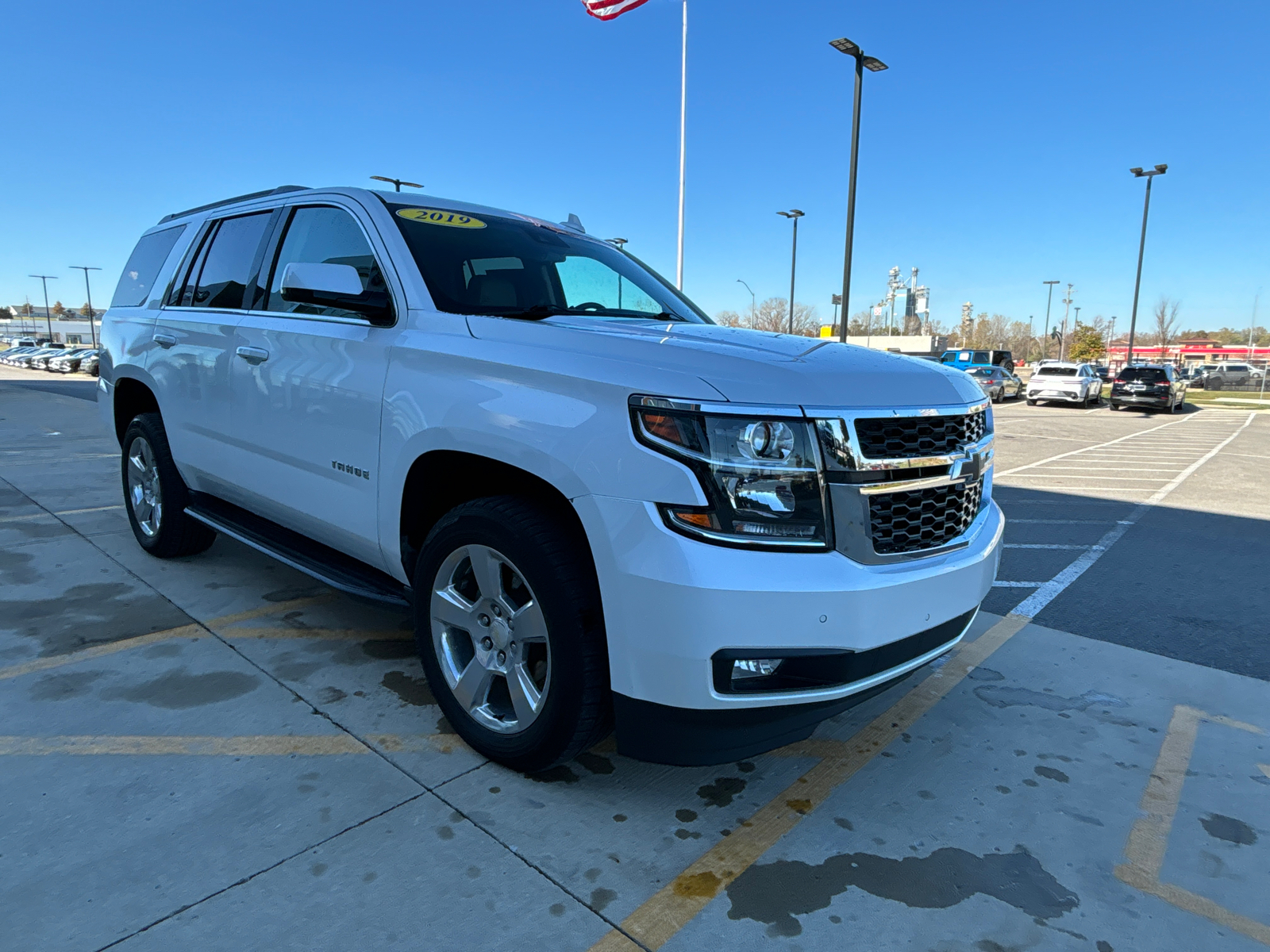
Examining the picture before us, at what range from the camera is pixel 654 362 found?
2.26 metres

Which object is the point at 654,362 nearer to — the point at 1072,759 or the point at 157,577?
the point at 1072,759

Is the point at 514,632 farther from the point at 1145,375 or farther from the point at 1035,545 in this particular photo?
the point at 1145,375

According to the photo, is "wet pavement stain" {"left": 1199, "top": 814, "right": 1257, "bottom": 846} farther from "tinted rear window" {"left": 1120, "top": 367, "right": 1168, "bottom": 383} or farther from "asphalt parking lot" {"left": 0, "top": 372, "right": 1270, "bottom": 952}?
"tinted rear window" {"left": 1120, "top": 367, "right": 1168, "bottom": 383}

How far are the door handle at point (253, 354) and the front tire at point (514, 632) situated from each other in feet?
4.59

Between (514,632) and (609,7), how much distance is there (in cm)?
2235

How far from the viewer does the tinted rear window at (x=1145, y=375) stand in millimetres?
26812

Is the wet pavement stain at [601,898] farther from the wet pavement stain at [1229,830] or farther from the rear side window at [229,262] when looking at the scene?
the rear side window at [229,262]

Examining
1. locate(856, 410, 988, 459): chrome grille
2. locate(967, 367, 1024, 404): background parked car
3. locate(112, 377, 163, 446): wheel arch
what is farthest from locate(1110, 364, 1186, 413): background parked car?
locate(112, 377, 163, 446): wheel arch

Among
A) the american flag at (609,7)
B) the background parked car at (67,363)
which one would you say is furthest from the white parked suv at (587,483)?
the background parked car at (67,363)

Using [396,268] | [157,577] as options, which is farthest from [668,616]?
[157,577]

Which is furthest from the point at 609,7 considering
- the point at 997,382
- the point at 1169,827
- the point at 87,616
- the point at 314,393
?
the point at 1169,827

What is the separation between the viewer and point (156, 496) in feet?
15.6

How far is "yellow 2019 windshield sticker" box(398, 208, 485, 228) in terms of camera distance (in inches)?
130

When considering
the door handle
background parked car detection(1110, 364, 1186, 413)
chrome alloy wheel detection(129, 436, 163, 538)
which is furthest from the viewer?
background parked car detection(1110, 364, 1186, 413)
